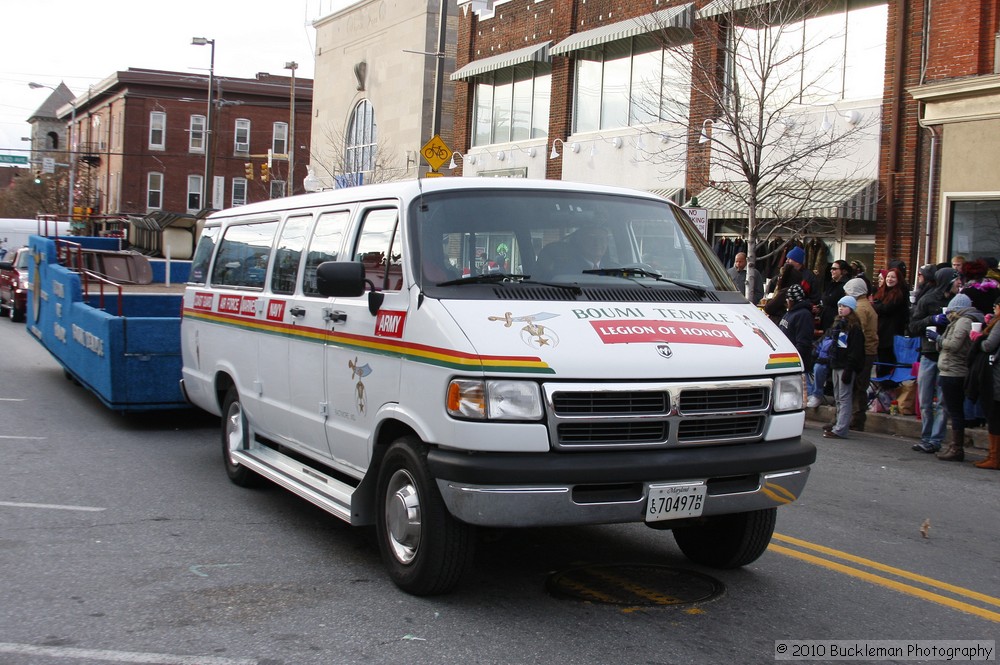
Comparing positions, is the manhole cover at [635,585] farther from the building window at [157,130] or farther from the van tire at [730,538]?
the building window at [157,130]

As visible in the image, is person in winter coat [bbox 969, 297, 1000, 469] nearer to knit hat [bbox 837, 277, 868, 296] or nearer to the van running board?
knit hat [bbox 837, 277, 868, 296]

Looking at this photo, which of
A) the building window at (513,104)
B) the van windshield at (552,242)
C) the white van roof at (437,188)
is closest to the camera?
the van windshield at (552,242)


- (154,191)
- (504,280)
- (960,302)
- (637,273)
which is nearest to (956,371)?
(960,302)

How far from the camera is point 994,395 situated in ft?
34.4

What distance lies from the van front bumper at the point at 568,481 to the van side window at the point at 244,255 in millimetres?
3101

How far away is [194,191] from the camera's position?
67.8 m

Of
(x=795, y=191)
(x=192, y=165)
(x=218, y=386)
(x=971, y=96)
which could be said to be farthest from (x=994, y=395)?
(x=192, y=165)

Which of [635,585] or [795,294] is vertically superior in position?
[795,294]

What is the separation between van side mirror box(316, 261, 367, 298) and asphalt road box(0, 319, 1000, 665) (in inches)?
59.1

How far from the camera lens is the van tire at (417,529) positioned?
5.16m

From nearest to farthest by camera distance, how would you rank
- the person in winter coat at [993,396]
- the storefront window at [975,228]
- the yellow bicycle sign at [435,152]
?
the person in winter coat at [993,396], the storefront window at [975,228], the yellow bicycle sign at [435,152]

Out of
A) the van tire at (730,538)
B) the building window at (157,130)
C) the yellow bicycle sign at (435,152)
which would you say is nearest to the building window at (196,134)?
the building window at (157,130)

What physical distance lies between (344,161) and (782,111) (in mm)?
22293

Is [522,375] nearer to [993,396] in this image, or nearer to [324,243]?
[324,243]
